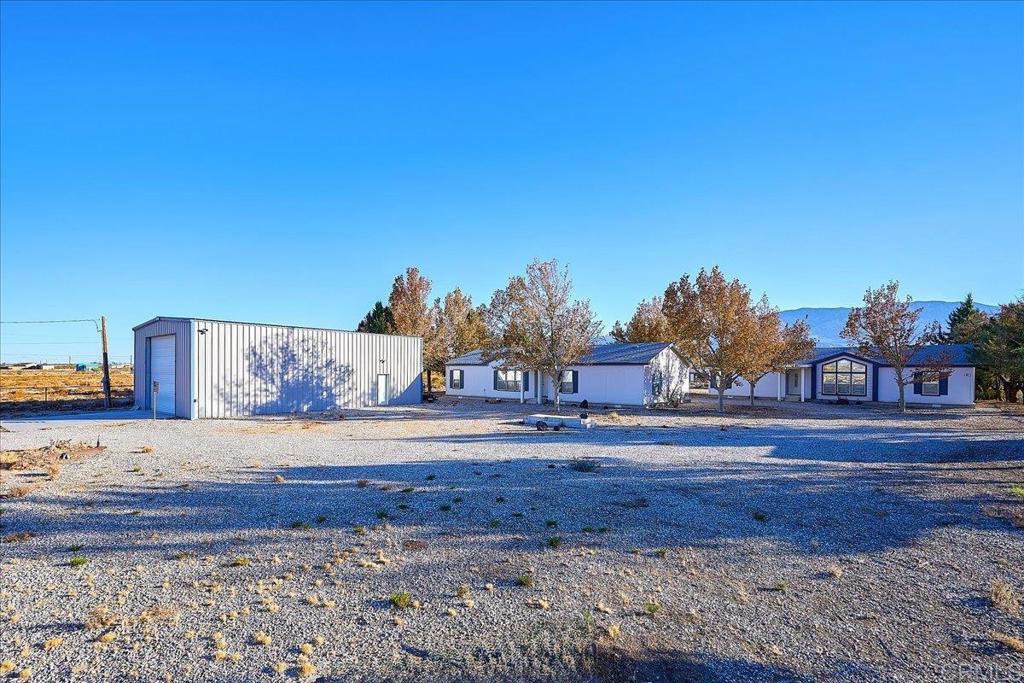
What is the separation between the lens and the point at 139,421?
20.9 meters

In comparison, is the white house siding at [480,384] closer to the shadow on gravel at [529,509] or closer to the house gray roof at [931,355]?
the house gray roof at [931,355]

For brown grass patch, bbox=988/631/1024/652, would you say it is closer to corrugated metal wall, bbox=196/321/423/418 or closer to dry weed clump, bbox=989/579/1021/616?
dry weed clump, bbox=989/579/1021/616

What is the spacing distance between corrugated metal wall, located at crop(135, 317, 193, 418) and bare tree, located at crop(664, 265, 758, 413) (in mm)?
21848

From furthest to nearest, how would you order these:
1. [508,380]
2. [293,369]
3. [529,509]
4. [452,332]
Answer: [452,332]
[508,380]
[293,369]
[529,509]

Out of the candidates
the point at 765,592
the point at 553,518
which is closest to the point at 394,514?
the point at 553,518

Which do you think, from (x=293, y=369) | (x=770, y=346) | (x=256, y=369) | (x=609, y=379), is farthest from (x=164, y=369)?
(x=770, y=346)

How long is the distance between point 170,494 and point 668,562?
695 cm

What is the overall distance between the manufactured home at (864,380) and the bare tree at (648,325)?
7030 mm

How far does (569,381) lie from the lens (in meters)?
33.1

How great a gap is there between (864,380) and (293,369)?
30.7m

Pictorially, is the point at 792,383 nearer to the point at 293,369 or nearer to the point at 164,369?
the point at 293,369

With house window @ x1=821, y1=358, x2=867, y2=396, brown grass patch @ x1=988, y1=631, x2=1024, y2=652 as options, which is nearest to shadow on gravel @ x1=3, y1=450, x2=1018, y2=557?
brown grass patch @ x1=988, y1=631, x2=1024, y2=652

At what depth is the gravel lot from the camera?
155 inches

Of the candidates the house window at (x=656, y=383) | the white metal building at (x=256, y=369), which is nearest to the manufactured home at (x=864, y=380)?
the house window at (x=656, y=383)
